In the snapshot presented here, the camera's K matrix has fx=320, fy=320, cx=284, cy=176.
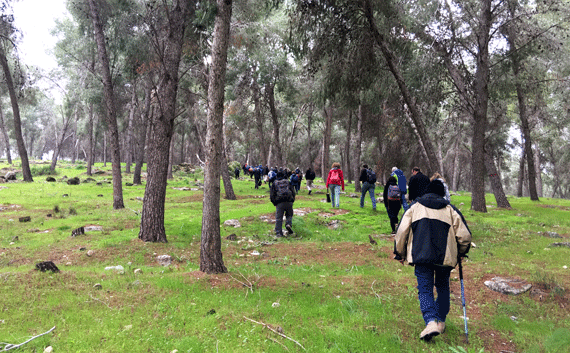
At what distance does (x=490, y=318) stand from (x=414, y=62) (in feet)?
35.2

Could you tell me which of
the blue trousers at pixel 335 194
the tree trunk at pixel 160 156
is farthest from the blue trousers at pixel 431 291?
the blue trousers at pixel 335 194

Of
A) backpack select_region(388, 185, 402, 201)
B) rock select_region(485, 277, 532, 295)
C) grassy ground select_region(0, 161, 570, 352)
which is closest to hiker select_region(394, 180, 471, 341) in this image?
grassy ground select_region(0, 161, 570, 352)

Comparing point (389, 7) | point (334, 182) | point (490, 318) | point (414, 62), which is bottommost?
point (490, 318)

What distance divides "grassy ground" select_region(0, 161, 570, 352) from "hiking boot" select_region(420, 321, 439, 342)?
0.37 feet

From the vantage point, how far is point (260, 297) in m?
5.09

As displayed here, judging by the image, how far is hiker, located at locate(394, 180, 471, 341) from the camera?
158 inches

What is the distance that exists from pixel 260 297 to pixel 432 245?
2.69 m

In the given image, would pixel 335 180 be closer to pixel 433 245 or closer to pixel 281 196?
pixel 281 196

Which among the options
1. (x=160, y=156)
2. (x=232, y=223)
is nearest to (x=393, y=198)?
(x=232, y=223)

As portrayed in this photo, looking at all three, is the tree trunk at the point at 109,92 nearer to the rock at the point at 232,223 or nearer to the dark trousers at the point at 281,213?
the rock at the point at 232,223

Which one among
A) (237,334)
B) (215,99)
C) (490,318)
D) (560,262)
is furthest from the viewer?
(560,262)

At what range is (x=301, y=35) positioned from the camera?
35.2 ft

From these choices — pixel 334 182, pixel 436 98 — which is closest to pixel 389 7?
pixel 436 98

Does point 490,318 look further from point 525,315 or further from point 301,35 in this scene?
point 301,35
